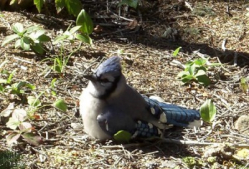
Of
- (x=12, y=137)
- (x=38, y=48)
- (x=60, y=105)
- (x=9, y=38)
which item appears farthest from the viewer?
(x=38, y=48)

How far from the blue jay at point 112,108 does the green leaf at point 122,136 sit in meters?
0.04

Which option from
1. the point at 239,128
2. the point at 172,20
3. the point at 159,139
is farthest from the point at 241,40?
the point at 159,139

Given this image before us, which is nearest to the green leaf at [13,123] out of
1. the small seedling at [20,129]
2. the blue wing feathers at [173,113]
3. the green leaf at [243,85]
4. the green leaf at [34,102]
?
the small seedling at [20,129]

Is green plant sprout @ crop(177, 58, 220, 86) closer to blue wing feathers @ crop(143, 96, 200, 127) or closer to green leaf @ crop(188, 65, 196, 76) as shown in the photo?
green leaf @ crop(188, 65, 196, 76)

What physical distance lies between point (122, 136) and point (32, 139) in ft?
1.77

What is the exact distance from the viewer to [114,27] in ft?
18.1

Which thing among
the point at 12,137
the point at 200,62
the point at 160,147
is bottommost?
the point at 160,147

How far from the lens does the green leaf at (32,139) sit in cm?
368

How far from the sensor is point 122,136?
375cm

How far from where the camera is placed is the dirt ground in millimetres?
3693

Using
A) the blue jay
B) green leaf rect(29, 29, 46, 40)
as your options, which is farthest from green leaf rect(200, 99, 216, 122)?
green leaf rect(29, 29, 46, 40)

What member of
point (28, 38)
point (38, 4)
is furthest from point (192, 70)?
point (38, 4)

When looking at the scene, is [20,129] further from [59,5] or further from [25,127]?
[59,5]

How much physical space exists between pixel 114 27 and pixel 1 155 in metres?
3.06
